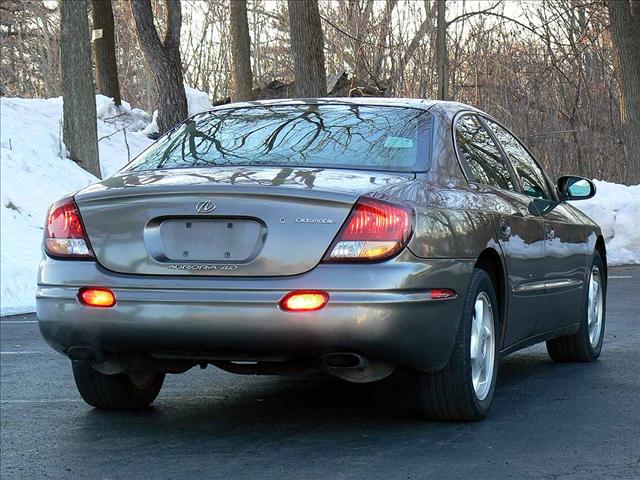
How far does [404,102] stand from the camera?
6.38 metres

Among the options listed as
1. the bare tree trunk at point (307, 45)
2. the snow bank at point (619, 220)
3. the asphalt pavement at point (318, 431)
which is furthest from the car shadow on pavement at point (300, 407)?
the bare tree trunk at point (307, 45)

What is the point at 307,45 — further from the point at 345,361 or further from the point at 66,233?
the point at 345,361

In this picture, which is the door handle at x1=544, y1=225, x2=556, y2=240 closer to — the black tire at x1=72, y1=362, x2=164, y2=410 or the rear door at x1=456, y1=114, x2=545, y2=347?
the rear door at x1=456, y1=114, x2=545, y2=347

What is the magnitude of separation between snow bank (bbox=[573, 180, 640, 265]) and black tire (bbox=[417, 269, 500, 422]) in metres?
11.5

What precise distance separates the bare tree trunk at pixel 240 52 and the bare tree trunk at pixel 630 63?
26.3 ft

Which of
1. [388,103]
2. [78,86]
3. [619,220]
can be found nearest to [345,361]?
[388,103]

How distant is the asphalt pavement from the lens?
485cm

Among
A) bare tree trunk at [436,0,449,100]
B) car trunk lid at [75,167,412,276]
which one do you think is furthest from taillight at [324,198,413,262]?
bare tree trunk at [436,0,449,100]

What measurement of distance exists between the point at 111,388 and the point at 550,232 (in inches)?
98.2

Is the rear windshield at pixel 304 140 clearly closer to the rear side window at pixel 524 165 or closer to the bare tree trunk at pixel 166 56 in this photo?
the rear side window at pixel 524 165

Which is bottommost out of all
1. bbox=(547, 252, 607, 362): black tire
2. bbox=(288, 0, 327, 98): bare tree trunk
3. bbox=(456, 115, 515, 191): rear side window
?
bbox=(547, 252, 607, 362): black tire

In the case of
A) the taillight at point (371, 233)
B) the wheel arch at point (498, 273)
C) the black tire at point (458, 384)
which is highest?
the taillight at point (371, 233)

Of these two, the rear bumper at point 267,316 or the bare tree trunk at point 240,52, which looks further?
the bare tree trunk at point 240,52

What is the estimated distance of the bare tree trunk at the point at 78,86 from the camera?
1984cm
